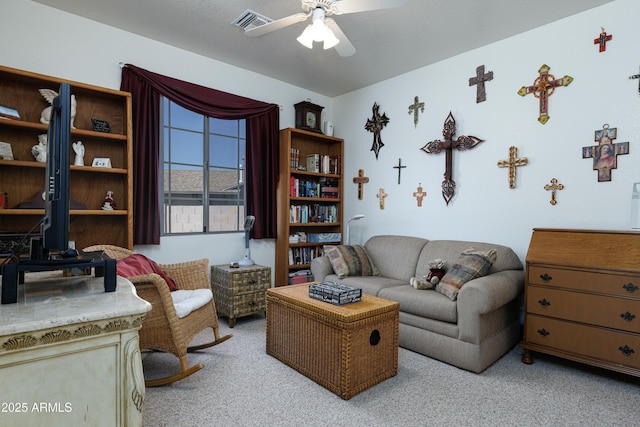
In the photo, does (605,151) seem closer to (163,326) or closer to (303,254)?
(303,254)

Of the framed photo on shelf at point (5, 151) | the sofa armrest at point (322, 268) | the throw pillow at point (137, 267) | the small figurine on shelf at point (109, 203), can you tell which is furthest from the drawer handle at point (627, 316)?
the framed photo on shelf at point (5, 151)

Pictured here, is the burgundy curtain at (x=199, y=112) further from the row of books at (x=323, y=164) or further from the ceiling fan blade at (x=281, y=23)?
the ceiling fan blade at (x=281, y=23)

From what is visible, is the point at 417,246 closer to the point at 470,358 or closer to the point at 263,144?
the point at 470,358

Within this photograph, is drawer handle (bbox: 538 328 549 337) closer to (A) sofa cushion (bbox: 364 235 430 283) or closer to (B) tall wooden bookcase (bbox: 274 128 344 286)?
(A) sofa cushion (bbox: 364 235 430 283)

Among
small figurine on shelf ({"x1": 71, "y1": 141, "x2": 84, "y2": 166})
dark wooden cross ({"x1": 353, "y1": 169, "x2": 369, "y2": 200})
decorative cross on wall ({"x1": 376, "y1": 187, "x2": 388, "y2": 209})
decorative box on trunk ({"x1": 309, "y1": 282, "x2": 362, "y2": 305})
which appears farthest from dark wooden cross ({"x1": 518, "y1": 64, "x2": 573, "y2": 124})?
small figurine on shelf ({"x1": 71, "y1": 141, "x2": 84, "y2": 166})

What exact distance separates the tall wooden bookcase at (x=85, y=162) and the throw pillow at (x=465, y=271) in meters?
2.65

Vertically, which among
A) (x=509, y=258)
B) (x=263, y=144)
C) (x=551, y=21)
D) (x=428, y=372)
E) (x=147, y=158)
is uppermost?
(x=551, y=21)

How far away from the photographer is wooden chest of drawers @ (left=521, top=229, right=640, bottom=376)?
2193 mm

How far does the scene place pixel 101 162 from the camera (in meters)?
2.95

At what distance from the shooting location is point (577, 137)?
2869 mm

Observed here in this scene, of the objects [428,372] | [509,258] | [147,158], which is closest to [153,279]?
[147,158]

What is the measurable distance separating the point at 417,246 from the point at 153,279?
8.38 ft

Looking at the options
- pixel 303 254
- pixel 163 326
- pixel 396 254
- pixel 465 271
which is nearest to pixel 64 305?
pixel 163 326

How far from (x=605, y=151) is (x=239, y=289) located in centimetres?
332
